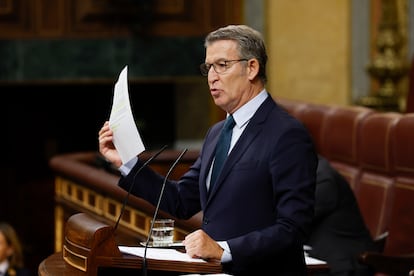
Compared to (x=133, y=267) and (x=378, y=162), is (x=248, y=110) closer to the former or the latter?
(x=133, y=267)

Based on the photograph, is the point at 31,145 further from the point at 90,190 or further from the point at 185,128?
the point at 90,190

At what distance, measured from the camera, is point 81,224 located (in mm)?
3188

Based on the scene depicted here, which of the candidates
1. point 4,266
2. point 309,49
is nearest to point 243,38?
point 4,266

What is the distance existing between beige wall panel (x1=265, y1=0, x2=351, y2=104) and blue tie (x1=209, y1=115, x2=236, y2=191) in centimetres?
484

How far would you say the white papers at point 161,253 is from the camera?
2.99m

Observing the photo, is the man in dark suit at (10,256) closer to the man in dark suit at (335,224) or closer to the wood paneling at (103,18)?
the man in dark suit at (335,224)

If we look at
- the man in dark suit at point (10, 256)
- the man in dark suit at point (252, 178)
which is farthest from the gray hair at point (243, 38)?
the man in dark suit at point (10, 256)

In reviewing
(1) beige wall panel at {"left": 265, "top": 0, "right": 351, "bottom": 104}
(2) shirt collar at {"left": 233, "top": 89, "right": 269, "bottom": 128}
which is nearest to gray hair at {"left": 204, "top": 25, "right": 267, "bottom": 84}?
(2) shirt collar at {"left": 233, "top": 89, "right": 269, "bottom": 128}

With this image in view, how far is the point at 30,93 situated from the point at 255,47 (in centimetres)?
592

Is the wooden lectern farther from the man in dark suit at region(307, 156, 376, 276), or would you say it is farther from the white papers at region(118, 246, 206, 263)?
the man in dark suit at region(307, 156, 376, 276)

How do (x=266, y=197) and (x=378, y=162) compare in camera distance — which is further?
(x=378, y=162)

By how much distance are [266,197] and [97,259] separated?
50 cm

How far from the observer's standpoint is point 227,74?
10.1ft

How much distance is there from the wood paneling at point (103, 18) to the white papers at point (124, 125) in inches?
178
